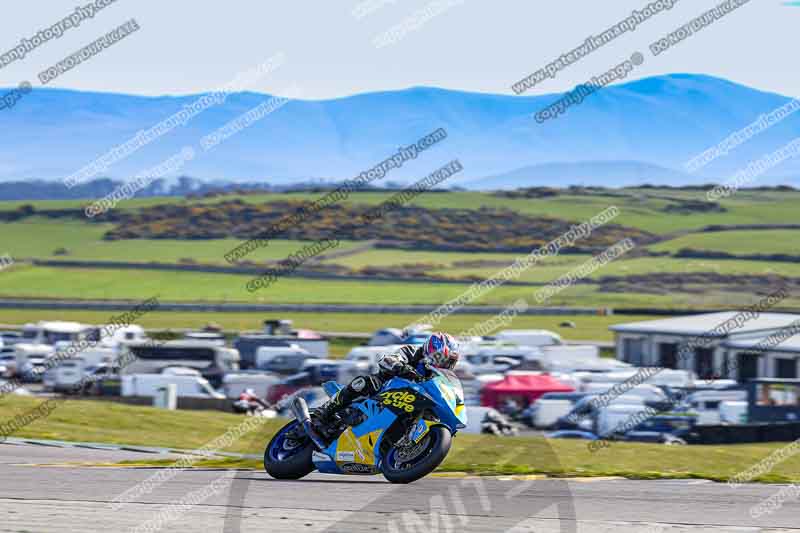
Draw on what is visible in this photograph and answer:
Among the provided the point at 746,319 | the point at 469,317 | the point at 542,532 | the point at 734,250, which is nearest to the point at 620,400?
the point at 746,319

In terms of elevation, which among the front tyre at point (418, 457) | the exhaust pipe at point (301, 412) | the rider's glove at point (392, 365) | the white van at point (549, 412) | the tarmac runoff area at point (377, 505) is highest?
the rider's glove at point (392, 365)

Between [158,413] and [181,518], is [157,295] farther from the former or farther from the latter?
[181,518]

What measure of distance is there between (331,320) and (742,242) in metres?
53.9

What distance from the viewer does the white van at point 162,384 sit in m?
37.2

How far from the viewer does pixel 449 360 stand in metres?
11.9

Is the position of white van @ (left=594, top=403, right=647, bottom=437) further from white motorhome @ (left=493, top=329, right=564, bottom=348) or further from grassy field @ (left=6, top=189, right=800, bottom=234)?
grassy field @ (left=6, top=189, right=800, bottom=234)

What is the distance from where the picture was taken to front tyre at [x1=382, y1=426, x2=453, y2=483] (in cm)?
1131

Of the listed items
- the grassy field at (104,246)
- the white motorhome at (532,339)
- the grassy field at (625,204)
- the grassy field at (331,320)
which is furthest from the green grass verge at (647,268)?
the white motorhome at (532,339)

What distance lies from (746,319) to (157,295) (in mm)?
50309

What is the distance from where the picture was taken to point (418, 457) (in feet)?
37.7

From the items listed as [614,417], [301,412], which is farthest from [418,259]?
[301,412]

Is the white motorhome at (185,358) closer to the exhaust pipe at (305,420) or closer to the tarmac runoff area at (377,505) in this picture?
the tarmac runoff area at (377,505)

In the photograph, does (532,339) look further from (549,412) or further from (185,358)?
(549,412)

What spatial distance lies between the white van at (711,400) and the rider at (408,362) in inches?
806
